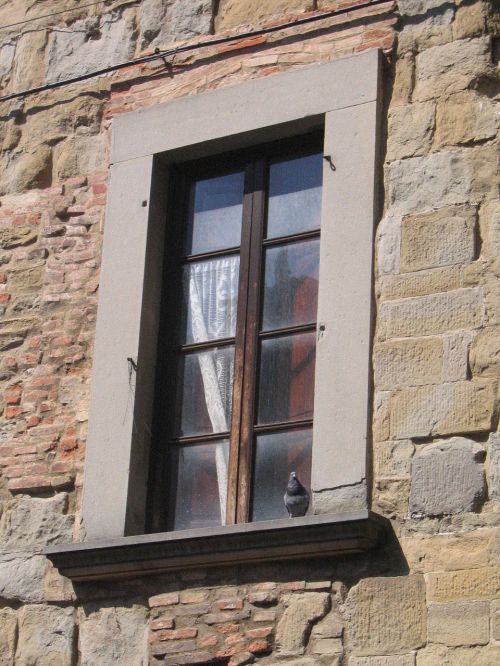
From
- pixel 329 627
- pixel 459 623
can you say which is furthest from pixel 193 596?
pixel 459 623

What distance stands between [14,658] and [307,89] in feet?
8.83

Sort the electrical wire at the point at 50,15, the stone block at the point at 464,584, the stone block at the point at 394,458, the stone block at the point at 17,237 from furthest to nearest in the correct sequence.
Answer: the electrical wire at the point at 50,15 → the stone block at the point at 17,237 → the stone block at the point at 394,458 → the stone block at the point at 464,584

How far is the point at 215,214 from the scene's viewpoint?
7090mm

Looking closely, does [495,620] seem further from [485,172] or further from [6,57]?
[6,57]

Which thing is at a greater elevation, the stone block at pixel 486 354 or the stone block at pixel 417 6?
the stone block at pixel 417 6

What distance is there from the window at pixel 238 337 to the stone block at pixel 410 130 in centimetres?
44

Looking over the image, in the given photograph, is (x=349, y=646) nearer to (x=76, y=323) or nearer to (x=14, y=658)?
(x=14, y=658)

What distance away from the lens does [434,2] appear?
6.79 metres

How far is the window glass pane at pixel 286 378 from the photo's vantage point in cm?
651

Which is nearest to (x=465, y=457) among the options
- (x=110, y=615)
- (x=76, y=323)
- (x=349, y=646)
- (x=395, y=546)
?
(x=395, y=546)

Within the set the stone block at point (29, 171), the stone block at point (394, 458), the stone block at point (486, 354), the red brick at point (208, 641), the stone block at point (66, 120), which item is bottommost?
the red brick at point (208, 641)

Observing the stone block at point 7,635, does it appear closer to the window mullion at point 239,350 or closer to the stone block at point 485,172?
the window mullion at point 239,350

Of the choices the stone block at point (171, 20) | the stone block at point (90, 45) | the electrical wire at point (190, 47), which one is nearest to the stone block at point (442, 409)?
the electrical wire at point (190, 47)

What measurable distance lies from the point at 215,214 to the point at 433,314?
4.45 feet
